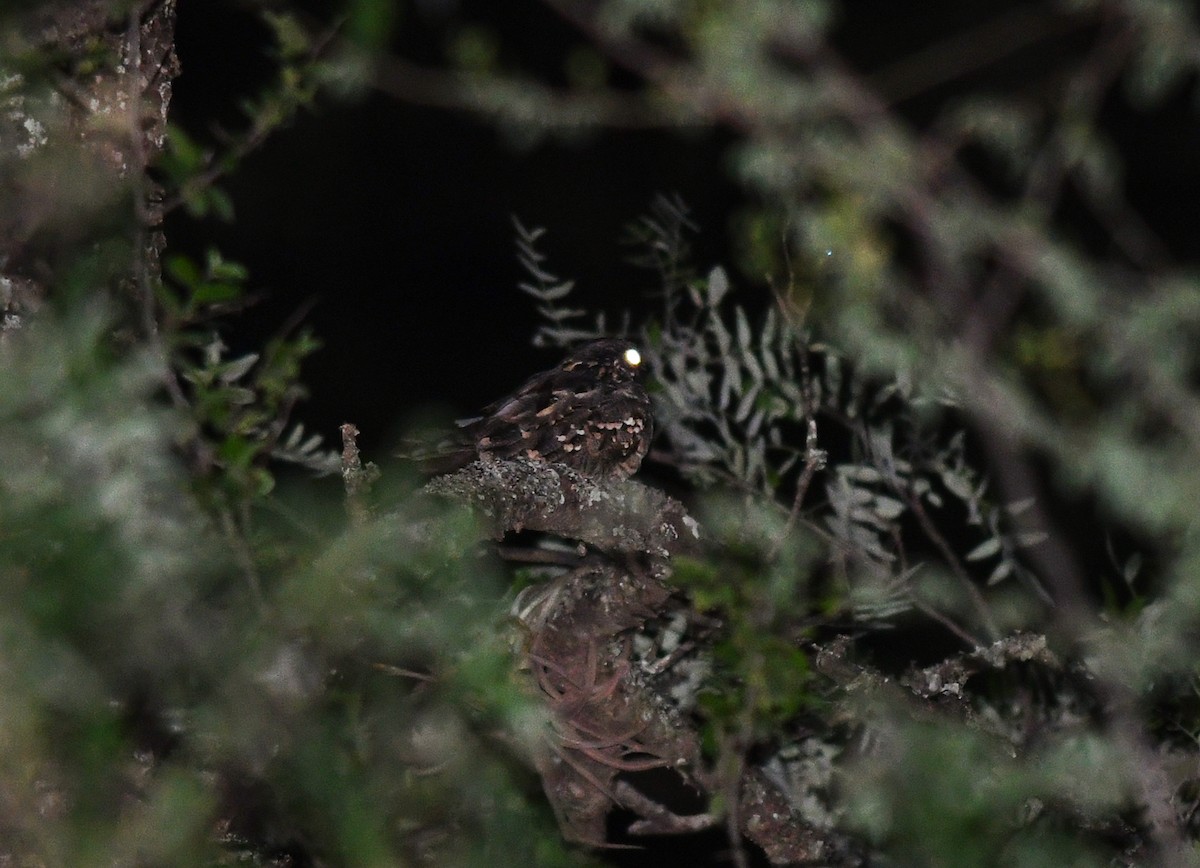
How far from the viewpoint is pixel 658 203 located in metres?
3.16

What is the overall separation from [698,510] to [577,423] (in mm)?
473

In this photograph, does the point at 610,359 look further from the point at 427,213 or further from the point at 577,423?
the point at 427,213

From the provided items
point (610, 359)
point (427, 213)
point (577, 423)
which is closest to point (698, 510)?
point (577, 423)

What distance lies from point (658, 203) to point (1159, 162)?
105 inches

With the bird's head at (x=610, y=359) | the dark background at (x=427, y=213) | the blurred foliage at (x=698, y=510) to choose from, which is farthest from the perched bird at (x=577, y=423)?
the dark background at (x=427, y=213)

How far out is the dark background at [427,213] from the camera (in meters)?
5.39

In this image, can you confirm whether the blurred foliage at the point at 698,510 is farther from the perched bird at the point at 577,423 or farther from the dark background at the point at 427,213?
the dark background at the point at 427,213

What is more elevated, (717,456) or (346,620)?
(346,620)

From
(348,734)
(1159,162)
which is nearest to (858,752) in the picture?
(348,734)

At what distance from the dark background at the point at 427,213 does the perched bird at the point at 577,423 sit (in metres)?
2.03

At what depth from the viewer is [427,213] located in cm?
618

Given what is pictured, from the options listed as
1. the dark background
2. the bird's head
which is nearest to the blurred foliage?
the bird's head

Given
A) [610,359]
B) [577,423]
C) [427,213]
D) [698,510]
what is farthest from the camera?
[427,213]

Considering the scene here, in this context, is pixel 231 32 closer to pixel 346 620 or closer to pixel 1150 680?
pixel 1150 680
